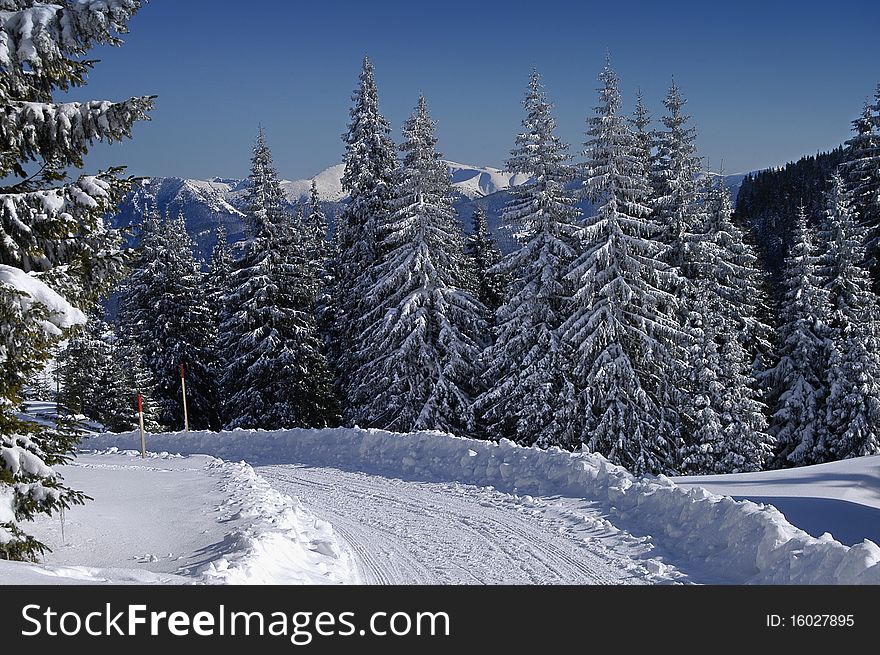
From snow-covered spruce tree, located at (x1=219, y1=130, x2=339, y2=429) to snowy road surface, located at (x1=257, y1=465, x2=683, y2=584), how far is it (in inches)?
560

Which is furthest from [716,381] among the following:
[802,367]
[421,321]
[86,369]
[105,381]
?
[86,369]

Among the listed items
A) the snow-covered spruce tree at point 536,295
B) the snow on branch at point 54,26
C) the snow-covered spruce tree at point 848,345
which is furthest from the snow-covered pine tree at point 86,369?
the snow-covered spruce tree at point 848,345

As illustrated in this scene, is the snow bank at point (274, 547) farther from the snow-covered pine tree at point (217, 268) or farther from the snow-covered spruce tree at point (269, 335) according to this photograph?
the snow-covered pine tree at point (217, 268)

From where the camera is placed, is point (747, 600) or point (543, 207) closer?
point (747, 600)

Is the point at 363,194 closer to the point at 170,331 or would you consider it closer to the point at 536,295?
the point at 536,295

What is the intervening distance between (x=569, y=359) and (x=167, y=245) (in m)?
23.4

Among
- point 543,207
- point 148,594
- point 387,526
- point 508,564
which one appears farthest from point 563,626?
point 543,207

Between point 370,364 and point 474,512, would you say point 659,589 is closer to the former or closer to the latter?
point 474,512

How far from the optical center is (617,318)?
20.9 m

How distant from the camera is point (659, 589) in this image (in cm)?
668

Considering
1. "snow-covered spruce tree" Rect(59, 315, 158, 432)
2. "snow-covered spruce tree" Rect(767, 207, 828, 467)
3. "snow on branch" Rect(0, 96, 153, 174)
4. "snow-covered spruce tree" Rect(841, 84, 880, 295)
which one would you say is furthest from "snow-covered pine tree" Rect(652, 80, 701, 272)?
"snow-covered spruce tree" Rect(59, 315, 158, 432)

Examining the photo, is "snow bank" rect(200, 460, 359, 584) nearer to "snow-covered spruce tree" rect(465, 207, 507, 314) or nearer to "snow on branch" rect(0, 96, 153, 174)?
"snow on branch" rect(0, 96, 153, 174)

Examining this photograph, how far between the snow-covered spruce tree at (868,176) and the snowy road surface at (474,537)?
79.7 ft

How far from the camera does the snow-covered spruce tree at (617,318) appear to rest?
20.4 m
